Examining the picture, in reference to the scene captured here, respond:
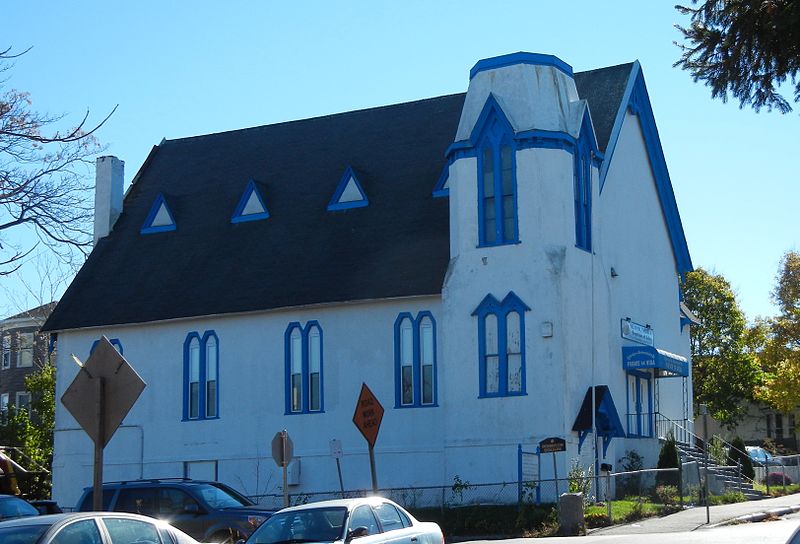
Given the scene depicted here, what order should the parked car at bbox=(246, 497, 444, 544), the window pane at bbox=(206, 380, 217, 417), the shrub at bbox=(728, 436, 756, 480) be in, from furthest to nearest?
the shrub at bbox=(728, 436, 756, 480)
the window pane at bbox=(206, 380, 217, 417)
the parked car at bbox=(246, 497, 444, 544)

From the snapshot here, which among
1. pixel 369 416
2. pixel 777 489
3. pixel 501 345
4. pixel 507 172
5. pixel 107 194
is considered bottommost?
pixel 777 489

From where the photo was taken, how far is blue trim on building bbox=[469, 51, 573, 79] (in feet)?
108

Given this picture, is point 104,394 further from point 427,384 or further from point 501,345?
point 427,384

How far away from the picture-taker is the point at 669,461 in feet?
114

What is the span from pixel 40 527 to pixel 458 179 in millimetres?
22566

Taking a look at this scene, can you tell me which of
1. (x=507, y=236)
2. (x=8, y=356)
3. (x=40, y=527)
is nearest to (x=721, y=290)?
(x=507, y=236)

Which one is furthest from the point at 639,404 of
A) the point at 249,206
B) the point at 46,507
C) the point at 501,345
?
the point at 46,507

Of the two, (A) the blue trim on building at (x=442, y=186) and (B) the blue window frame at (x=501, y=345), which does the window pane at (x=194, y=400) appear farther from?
(B) the blue window frame at (x=501, y=345)

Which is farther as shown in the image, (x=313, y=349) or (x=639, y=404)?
(x=639, y=404)

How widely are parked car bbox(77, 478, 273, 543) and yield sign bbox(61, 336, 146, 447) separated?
6939 mm

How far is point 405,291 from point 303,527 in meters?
18.3

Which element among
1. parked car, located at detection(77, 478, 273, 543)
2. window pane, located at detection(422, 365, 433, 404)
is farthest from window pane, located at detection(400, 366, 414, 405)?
parked car, located at detection(77, 478, 273, 543)

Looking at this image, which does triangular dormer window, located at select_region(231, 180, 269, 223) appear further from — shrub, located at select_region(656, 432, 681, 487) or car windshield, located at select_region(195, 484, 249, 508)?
car windshield, located at select_region(195, 484, 249, 508)

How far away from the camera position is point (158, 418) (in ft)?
124
